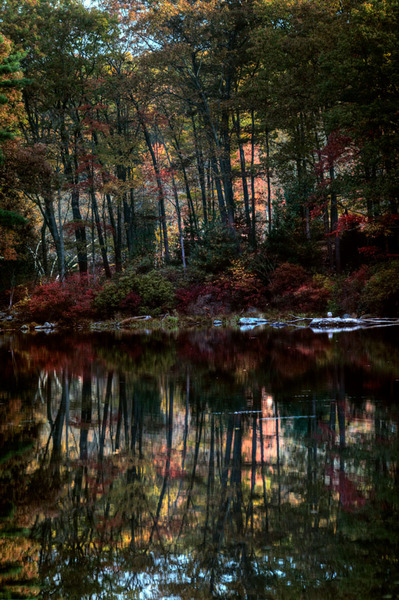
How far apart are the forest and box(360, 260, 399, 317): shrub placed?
0.23ft

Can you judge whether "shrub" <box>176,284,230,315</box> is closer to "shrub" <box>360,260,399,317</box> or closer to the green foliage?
the green foliage

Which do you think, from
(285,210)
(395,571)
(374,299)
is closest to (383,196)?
(374,299)

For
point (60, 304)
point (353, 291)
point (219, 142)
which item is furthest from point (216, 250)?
point (353, 291)

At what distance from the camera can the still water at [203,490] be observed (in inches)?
105

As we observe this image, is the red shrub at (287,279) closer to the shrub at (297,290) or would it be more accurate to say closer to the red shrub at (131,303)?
the shrub at (297,290)

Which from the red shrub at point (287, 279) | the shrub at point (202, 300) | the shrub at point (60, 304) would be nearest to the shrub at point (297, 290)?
the red shrub at point (287, 279)

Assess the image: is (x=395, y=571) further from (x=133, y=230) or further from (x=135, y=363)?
(x=133, y=230)

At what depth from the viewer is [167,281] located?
1053 inches

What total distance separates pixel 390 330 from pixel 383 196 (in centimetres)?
516

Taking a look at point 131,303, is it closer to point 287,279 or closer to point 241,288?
point 241,288

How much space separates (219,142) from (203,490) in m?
27.1

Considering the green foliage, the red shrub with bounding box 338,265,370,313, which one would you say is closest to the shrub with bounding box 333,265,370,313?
the red shrub with bounding box 338,265,370,313

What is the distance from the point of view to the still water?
8.73ft

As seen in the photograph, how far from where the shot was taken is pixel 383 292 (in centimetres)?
1831
